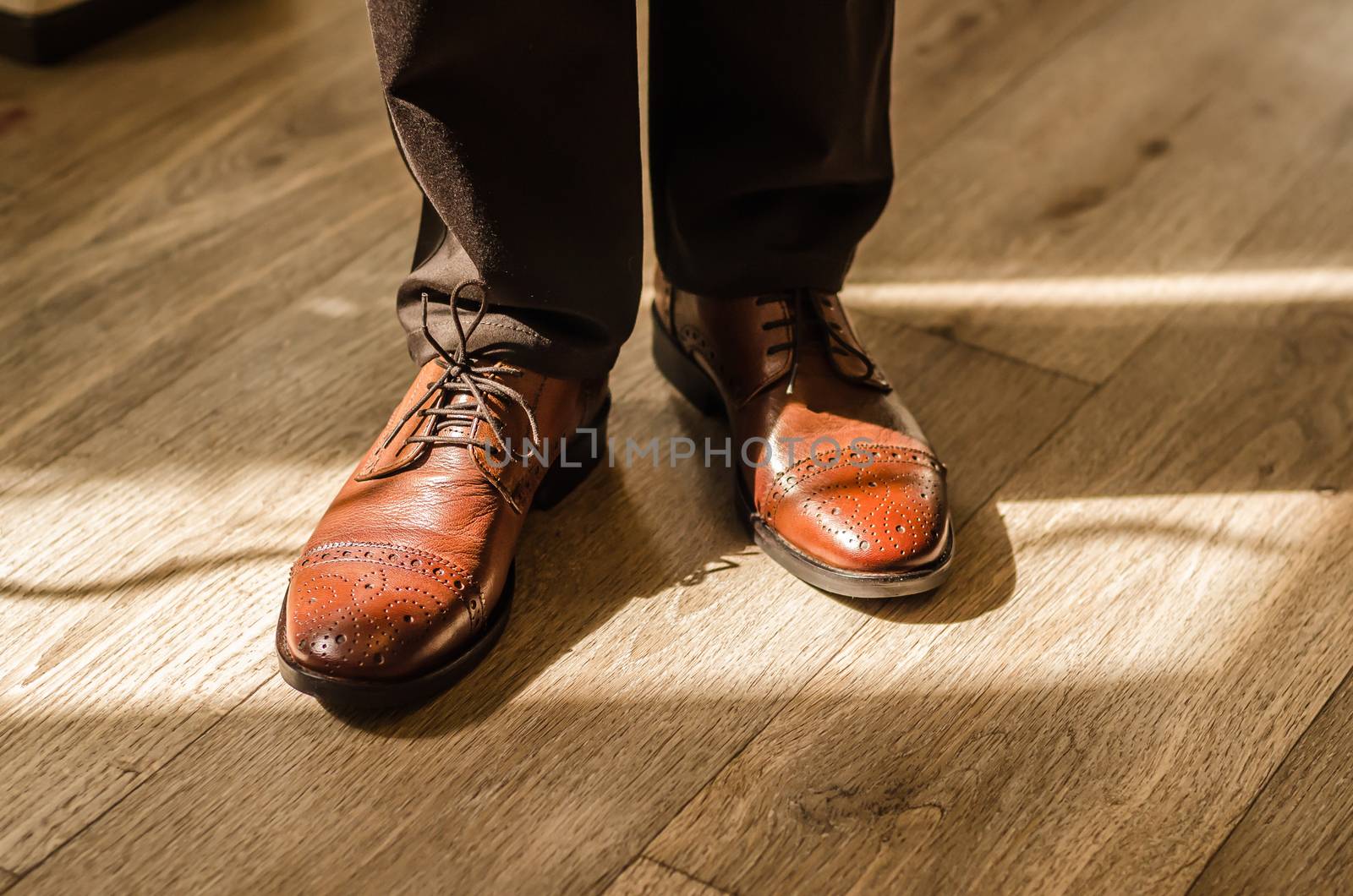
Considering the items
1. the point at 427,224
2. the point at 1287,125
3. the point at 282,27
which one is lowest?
the point at 1287,125

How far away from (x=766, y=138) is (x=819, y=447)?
0.22 m

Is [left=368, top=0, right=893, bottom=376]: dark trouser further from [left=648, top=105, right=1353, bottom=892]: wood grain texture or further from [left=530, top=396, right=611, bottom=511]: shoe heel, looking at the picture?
[left=648, top=105, right=1353, bottom=892]: wood grain texture

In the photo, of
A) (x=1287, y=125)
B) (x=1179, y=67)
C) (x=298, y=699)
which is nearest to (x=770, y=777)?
(x=298, y=699)

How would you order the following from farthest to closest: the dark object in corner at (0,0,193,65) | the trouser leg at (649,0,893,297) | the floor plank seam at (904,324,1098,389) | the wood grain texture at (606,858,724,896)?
the dark object in corner at (0,0,193,65) < the floor plank seam at (904,324,1098,389) < the trouser leg at (649,0,893,297) < the wood grain texture at (606,858,724,896)

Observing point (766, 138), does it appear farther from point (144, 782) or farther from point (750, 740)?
point (144, 782)

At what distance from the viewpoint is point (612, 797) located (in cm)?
75

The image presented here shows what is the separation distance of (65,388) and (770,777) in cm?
70

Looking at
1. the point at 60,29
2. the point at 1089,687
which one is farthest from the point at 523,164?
the point at 60,29

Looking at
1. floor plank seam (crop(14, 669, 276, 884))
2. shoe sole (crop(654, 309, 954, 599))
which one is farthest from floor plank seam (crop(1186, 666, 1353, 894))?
floor plank seam (crop(14, 669, 276, 884))

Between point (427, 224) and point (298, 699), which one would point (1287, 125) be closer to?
point (427, 224)

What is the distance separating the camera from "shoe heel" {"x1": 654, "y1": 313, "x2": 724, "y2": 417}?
1.04 metres

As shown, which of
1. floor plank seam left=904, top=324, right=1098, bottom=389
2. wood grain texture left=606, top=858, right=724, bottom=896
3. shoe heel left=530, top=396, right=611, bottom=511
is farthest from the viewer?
floor plank seam left=904, top=324, right=1098, bottom=389

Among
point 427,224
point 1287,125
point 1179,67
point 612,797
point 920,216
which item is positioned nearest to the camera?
point 612,797

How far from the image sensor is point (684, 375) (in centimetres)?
106
